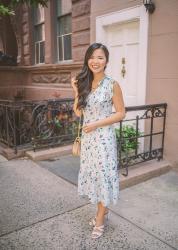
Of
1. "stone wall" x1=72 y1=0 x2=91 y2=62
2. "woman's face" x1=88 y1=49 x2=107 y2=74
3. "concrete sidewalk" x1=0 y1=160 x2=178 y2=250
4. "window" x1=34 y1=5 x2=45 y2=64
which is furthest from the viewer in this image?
"window" x1=34 y1=5 x2=45 y2=64

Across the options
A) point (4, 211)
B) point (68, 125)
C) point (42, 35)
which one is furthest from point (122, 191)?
Answer: point (42, 35)

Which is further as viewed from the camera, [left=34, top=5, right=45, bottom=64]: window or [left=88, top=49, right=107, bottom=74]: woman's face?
[left=34, top=5, right=45, bottom=64]: window

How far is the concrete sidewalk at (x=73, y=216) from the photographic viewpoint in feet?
9.20

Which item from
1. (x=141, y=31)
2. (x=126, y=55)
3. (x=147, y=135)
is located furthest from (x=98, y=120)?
(x=126, y=55)

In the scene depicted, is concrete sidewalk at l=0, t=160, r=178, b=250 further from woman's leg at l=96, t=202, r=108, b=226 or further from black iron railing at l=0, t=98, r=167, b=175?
black iron railing at l=0, t=98, r=167, b=175

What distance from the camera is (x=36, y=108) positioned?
550 cm

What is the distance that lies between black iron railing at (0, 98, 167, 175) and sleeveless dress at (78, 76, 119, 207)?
1433 millimetres

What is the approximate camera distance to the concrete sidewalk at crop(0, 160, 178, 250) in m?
2.80

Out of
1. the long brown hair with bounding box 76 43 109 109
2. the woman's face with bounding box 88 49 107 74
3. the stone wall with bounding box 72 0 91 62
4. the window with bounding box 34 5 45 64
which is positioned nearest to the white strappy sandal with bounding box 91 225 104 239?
the long brown hair with bounding box 76 43 109 109

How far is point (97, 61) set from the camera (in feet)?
8.55

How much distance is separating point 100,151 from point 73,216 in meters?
1.07

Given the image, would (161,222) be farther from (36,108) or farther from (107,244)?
(36,108)

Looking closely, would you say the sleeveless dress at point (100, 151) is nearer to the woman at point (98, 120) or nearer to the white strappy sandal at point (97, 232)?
the woman at point (98, 120)

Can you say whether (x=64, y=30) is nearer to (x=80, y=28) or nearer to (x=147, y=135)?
(x=80, y=28)
